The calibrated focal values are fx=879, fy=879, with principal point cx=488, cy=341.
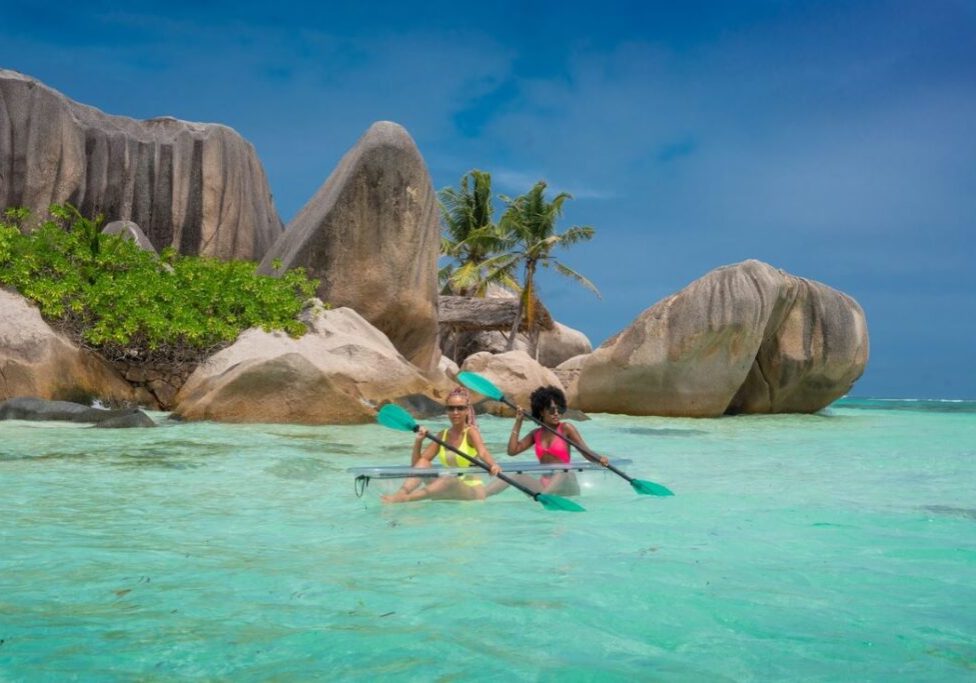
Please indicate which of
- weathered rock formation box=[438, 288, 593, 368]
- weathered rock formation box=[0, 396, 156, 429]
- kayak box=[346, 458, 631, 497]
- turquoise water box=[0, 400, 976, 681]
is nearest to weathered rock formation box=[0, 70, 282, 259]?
weathered rock formation box=[438, 288, 593, 368]

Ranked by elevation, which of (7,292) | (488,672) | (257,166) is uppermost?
(257,166)

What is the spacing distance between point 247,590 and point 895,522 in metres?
3.79

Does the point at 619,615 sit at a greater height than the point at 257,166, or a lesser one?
lesser

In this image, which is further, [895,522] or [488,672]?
[895,522]

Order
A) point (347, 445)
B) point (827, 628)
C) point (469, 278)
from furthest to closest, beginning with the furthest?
1. point (469, 278)
2. point (347, 445)
3. point (827, 628)

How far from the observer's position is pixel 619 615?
313 centimetres

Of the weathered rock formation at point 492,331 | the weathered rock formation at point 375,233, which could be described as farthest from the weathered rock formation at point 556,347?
the weathered rock formation at point 375,233

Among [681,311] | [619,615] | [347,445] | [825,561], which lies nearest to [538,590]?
[619,615]

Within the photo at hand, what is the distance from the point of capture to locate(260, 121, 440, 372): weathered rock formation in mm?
14812

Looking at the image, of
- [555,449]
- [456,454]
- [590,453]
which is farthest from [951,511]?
[456,454]

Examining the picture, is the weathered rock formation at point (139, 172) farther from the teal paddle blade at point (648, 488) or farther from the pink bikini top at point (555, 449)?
the teal paddle blade at point (648, 488)

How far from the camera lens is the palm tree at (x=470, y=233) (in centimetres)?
3153

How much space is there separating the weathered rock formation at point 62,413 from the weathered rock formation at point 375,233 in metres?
5.24

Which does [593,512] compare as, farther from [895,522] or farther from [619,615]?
[619,615]
